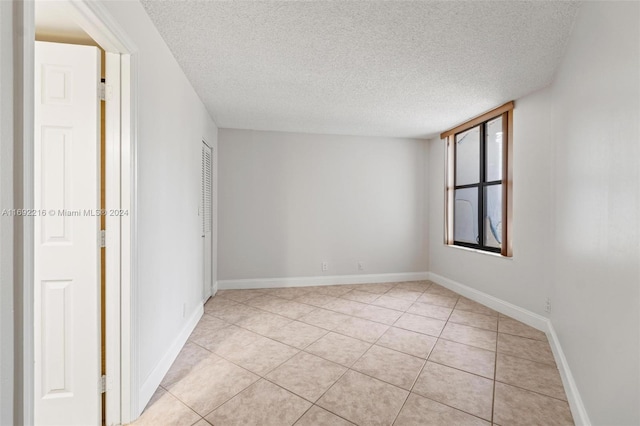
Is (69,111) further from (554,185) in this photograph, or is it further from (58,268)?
(554,185)

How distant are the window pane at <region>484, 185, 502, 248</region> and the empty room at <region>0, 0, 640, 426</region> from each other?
0.03m

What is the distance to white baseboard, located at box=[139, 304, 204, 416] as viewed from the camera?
1.76m

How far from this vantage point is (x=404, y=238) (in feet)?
16.2

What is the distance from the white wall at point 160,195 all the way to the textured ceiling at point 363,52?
0.78 feet

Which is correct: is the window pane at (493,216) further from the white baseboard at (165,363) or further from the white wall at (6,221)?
the white wall at (6,221)

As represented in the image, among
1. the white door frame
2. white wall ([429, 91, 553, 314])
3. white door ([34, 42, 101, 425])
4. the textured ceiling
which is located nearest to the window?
white wall ([429, 91, 553, 314])

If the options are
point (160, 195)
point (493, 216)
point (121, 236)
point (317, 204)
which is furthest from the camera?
point (317, 204)

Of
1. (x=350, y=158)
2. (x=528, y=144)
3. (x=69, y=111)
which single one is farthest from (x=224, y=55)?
(x=528, y=144)

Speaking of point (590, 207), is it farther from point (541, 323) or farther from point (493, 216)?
point (493, 216)

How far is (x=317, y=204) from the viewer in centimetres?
462

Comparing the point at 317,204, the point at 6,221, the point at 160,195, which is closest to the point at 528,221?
the point at 317,204

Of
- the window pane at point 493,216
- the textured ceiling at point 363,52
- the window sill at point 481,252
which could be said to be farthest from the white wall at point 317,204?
the window pane at point 493,216

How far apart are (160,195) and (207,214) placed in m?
1.85

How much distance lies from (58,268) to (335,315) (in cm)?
262
